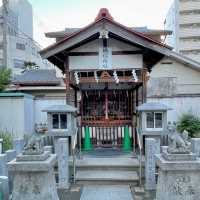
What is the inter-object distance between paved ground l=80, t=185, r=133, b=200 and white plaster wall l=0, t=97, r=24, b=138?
533 centimetres

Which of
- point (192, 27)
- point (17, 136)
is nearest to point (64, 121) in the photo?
point (17, 136)

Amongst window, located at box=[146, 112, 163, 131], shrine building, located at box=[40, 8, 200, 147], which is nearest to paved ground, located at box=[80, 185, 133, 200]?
window, located at box=[146, 112, 163, 131]

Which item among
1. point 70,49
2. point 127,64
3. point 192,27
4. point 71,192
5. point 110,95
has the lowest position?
point 71,192

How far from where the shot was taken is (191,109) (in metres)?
12.2

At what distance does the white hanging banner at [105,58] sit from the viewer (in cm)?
898

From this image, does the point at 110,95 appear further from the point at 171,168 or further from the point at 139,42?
the point at 171,168

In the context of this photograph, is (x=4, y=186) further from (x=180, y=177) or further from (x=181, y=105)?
(x=181, y=105)

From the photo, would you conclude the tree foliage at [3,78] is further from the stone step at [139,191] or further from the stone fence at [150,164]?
the stone step at [139,191]

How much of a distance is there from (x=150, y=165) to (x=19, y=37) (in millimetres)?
41913

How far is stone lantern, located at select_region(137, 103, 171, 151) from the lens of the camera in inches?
318

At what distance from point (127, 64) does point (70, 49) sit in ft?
7.14

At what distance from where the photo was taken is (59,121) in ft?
27.3

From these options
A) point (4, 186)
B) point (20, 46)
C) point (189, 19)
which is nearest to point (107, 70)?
point (4, 186)

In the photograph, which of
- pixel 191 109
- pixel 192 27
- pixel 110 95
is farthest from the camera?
pixel 192 27
